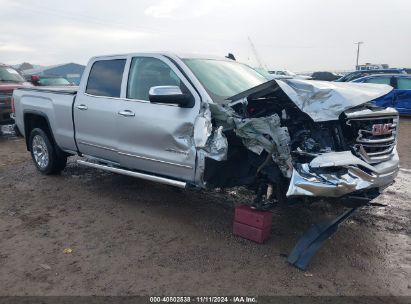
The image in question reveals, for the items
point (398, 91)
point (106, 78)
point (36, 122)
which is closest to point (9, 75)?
point (36, 122)

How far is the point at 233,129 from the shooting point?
3996mm

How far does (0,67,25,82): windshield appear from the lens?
38.6ft

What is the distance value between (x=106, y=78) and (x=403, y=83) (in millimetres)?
11740

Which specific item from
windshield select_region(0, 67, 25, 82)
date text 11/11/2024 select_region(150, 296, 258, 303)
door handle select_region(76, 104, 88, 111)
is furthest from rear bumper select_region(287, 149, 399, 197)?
windshield select_region(0, 67, 25, 82)

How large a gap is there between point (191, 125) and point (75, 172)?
12.0 ft

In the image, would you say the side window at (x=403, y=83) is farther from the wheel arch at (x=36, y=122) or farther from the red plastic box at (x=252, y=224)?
the wheel arch at (x=36, y=122)

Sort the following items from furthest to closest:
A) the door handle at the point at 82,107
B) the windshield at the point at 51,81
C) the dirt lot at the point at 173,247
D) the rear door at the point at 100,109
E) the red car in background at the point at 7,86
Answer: the windshield at the point at 51,81, the red car in background at the point at 7,86, the door handle at the point at 82,107, the rear door at the point at 100,109, the dirt lot at the point at 173,247

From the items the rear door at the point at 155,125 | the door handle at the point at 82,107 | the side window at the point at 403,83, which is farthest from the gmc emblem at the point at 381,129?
the side window at the point at 403,83

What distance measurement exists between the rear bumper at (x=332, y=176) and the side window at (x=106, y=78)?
2724mm

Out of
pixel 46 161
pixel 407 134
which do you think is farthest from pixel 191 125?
pixel 407 134

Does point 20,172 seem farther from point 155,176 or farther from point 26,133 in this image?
point 155,176

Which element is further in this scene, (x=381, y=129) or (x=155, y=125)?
(x=155, y=125)

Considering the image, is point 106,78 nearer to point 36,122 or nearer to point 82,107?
point 82,107

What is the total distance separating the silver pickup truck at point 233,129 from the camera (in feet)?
11.8
